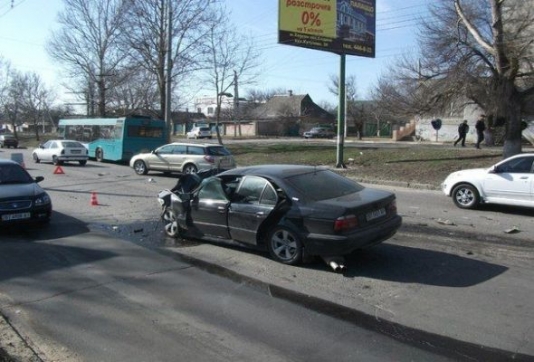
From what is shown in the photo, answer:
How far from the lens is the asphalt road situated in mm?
4961

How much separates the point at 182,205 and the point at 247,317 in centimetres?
383

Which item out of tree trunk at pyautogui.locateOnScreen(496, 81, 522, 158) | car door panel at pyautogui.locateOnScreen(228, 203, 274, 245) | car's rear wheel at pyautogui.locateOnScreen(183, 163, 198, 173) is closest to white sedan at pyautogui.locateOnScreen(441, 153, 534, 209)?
car door panel at pyautogui.locateOnScreen(228, 203, 274, 245)

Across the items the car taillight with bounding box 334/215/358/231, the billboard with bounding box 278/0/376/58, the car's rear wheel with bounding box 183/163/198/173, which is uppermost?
the billboard with bounding box 278/0/376/58

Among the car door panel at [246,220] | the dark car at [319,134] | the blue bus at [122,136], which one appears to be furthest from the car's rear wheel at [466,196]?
the dark car at [319,134]

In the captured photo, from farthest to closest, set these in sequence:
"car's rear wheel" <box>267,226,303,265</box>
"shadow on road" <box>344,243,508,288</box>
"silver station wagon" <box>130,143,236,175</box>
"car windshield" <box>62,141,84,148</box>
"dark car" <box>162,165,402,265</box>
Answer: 1. "car windshield" <box>62,141,84,148</box>
2. "silver station wagon" <box>130,143,236,175</box>
3. "car's rear wheel" <box>267,226,303,265</box>
4. "dark car" <box>162,165,402,265</box>
5. "shadow on road" <box>344,243,508,288</box>

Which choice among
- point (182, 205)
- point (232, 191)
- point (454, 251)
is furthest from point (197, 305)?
point (454, 251)

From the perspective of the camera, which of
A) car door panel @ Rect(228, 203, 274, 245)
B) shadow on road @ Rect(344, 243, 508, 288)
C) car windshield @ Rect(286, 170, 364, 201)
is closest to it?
shadow on road @ Rect(344, 243, 508, 288)

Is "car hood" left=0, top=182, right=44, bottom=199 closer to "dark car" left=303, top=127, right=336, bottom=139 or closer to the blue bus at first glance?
the blue bus

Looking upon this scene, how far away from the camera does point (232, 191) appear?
819 centimetres

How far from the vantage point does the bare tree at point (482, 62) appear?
20.0m

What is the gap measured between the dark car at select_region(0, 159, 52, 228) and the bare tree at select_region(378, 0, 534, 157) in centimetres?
1673

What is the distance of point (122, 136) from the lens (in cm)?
2944

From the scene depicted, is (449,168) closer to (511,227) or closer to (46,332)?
(511,227)

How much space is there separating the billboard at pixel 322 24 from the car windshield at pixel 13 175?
44.8 ft
